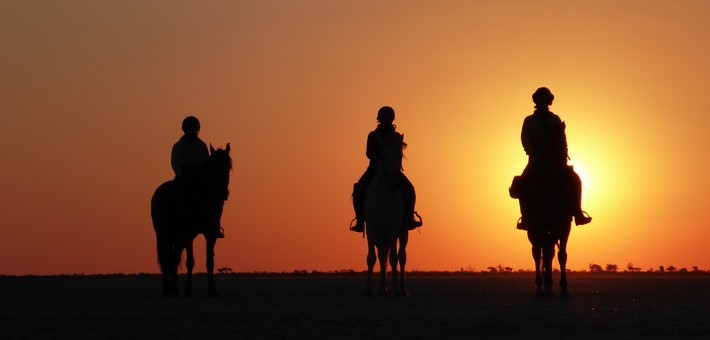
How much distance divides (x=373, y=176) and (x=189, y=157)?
10.2 ft

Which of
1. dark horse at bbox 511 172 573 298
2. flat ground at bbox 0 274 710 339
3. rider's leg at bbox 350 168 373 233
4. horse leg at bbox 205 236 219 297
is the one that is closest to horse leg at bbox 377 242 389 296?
rider's leg at bbox 350 168 373 233

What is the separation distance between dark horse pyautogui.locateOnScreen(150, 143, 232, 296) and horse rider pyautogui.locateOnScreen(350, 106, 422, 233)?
2.05 m

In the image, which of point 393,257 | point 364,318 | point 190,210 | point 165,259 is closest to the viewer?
point 364,318

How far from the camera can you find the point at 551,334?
13125 millimetres

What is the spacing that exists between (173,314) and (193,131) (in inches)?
274

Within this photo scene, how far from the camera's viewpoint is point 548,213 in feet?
67.8

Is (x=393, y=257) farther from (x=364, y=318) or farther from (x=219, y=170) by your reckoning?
(x=364, y=318)

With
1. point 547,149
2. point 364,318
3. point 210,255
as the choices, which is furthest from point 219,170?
point 364,318

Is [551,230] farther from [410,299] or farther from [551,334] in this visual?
[551,334]

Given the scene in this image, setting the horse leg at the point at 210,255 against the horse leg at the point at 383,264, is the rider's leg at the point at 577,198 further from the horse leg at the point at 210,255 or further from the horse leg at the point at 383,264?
the horse leg at the point at 210,255

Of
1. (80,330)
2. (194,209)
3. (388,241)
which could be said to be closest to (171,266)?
(194,209)

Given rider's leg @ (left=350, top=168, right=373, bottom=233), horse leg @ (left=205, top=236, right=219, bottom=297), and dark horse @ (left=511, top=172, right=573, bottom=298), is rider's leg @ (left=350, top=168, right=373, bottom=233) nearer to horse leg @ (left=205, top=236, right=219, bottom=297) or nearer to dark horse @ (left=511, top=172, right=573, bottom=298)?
horse leg @ (left=205, top=236, right=219, bottom=297)

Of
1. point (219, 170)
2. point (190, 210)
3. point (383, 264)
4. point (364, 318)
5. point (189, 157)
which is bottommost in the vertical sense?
point (364, 318)

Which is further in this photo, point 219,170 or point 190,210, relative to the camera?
point 190,210
